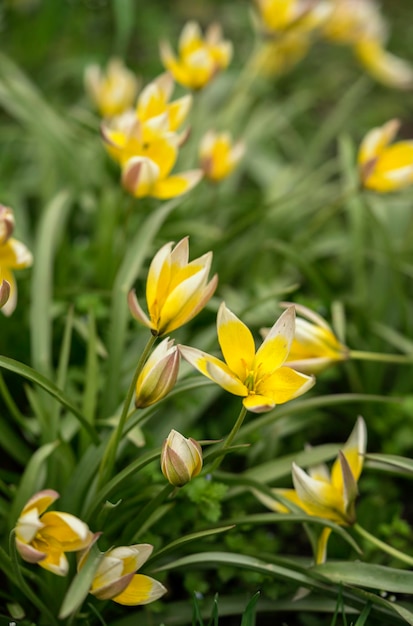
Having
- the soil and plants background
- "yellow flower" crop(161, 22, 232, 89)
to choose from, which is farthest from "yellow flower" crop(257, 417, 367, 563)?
"yellow flower" crop(161, 22, 232, 89)

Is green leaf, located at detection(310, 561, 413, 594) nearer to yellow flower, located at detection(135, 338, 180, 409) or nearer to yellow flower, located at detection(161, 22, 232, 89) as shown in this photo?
yellow flower, located at detection(135, 338, 180, 409)

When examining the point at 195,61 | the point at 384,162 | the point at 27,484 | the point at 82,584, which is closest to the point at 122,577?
the point at 82,584

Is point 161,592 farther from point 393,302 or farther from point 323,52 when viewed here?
point 323,52

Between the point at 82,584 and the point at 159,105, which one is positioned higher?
the point at 159,105

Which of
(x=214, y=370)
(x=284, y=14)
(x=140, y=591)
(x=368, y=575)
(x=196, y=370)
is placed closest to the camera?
(x=214, y=370)

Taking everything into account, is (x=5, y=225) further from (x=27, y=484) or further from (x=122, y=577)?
(x=122, y=577)

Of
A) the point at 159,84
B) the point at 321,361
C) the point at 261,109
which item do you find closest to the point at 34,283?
the point at 159,84

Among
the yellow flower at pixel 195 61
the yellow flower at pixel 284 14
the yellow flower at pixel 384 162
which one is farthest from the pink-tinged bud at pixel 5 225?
the yellow flower at pixel 284 14
